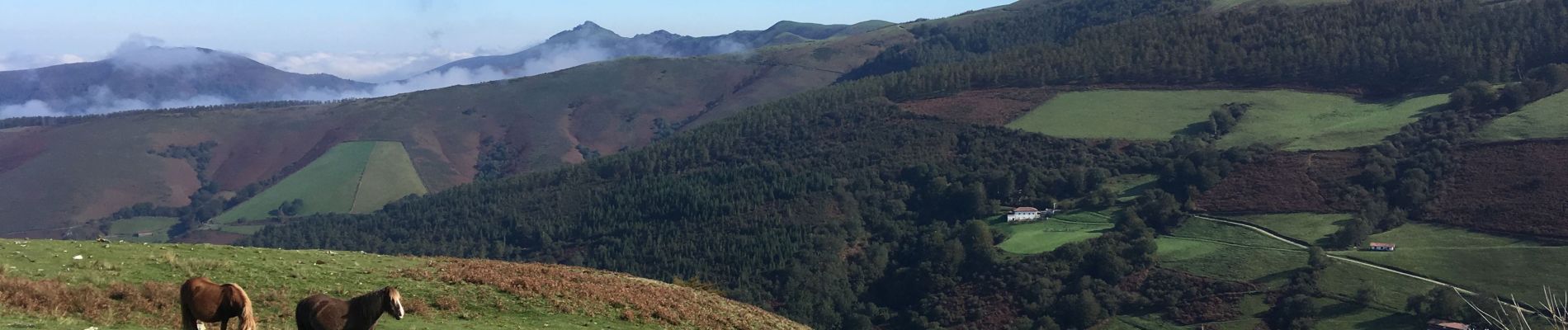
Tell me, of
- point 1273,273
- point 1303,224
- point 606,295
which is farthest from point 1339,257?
point 606,295

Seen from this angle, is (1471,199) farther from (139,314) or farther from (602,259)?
(139,314)

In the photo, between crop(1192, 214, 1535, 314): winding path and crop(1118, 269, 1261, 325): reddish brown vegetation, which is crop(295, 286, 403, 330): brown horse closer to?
crop(1192, 214, 1535, 314): winding path

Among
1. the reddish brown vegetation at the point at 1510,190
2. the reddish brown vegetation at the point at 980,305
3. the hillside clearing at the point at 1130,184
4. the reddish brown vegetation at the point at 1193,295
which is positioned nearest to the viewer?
the reddish brown vegetation at the point at 1193,295

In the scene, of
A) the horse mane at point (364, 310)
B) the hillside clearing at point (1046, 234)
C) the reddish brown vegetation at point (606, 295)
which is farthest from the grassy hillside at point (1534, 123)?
the horse mane at point (364, 310)

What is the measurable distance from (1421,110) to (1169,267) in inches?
2652

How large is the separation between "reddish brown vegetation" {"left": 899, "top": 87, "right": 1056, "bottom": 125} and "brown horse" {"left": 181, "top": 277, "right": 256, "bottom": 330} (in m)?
159

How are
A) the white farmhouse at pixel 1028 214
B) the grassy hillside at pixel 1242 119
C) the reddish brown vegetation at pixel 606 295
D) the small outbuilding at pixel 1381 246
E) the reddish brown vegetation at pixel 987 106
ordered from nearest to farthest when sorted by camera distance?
the reddish brown vegetation at pixel 606 295, the small outbuilding at pixel 1381 246, the white farmhouse at pixel 1028 214, the grassy hillside at pixel 1242 119, the reddish brown vegetation at pixel 987 106

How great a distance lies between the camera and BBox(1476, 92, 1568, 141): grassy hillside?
4946 inches

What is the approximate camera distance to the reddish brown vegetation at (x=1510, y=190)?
344 feet

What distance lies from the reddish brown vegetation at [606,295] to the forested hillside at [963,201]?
66.1 meters

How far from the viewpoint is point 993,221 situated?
457ft

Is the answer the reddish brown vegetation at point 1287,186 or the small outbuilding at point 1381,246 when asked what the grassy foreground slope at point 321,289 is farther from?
the reddish brown vegetation at point 1287,186

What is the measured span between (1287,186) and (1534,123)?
105 ft

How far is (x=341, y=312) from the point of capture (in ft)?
73.3
